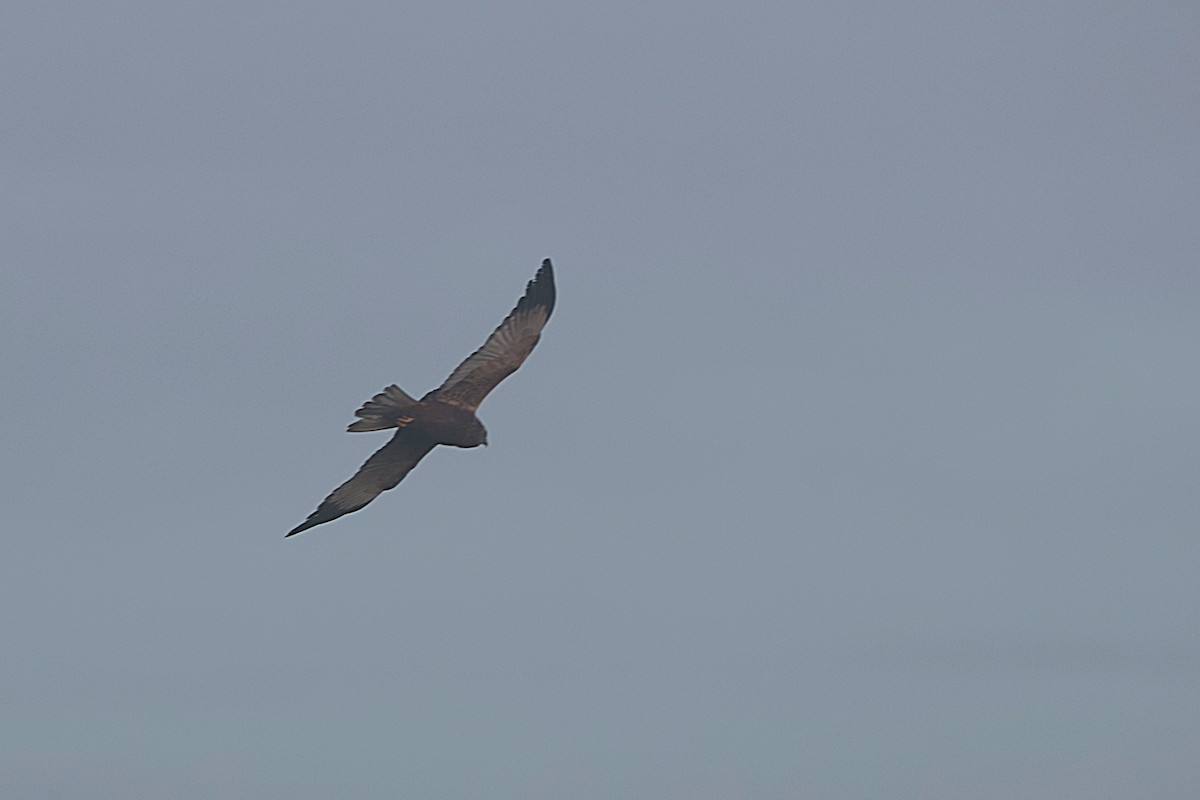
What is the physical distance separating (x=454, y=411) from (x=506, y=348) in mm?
1916

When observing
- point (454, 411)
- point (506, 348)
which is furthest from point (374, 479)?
point (506, 348)

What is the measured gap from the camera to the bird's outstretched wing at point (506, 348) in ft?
127

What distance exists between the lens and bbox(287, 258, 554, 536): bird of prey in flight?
37688 millimetres

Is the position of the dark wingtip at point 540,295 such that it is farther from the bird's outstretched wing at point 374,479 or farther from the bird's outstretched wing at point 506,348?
the bird's outstretched wing at point 374,479

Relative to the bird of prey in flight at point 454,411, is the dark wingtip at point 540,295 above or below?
above

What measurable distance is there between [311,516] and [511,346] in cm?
504

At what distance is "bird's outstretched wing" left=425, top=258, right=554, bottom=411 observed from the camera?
127ft

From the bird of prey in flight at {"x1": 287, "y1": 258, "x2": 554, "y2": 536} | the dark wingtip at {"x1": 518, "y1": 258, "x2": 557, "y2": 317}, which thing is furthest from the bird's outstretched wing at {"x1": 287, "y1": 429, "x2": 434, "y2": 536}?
the dark wingtip at {"x1": 518, "y1": 258, "x2": 557, "y2": 317}

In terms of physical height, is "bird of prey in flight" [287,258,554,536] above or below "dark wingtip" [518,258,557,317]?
below

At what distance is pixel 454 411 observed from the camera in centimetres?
3794

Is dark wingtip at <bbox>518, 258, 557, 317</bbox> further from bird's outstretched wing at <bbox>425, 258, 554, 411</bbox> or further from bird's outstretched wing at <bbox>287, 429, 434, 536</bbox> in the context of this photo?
bird's outstretched wing at <bbox>287, 429, 434, 536</bbox>

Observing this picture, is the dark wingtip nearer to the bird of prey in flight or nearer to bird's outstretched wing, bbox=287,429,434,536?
the bird of prey in flight

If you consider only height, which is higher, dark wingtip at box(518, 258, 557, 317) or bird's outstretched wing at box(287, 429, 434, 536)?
dark wingtip at box(518, 258, 557, 317)

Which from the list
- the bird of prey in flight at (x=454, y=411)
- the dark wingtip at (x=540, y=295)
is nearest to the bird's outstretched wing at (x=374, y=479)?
the bird of prey in flight at (x=454, y=411)
